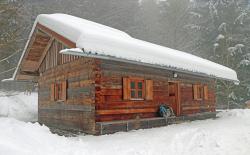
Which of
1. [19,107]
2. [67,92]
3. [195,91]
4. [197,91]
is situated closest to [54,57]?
[67,92]

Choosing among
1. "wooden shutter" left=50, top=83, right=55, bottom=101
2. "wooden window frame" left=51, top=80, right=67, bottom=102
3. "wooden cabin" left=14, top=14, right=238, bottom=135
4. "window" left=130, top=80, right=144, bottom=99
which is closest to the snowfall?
"wooden cabin" left=14, top=14, right=238, bottom=135

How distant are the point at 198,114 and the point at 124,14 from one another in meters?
29.7

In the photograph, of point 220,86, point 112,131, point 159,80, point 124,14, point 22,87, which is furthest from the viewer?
point 124,14

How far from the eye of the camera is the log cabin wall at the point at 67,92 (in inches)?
467

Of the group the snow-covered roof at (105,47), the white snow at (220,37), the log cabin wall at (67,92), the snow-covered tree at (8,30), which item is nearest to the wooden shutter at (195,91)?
the snow-covered roof at (105,47)

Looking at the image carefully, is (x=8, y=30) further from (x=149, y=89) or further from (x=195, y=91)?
(x=195, y=91)

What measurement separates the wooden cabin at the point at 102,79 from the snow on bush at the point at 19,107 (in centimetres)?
621

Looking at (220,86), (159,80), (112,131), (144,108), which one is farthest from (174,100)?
(220,86)

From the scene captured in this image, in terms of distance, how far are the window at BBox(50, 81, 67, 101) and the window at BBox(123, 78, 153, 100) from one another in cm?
309

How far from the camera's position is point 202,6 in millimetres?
36375

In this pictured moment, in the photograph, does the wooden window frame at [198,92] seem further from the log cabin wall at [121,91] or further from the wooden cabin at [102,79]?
the log cabin wall at [121,91]

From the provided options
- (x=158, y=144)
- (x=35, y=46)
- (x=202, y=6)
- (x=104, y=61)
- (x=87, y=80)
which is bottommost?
(x=158, y=144)

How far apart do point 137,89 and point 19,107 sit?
15.3m

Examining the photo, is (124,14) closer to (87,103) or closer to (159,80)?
(159,80)
